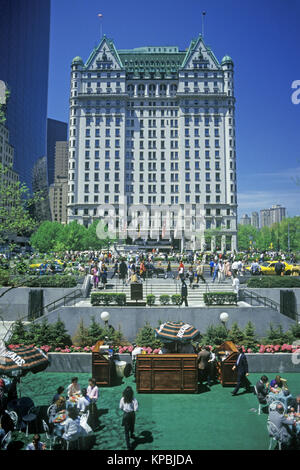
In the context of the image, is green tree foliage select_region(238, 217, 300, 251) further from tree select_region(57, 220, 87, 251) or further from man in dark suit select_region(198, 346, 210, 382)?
man in dark suit select_region(198, 346, 210, 382)

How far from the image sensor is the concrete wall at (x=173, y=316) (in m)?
19.6

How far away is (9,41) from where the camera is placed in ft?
276

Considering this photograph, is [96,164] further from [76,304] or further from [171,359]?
[171,359]

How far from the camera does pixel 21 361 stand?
9.84 metres

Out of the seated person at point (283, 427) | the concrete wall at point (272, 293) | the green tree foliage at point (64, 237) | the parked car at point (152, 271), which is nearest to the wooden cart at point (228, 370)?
the seated person at point (283, 427)

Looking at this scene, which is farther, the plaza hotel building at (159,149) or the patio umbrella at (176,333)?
the plaza hotel building at (159,149)

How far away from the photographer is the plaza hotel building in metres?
96.8

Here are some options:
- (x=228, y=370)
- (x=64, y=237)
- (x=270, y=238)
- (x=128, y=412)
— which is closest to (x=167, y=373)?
(x=228, y=370)

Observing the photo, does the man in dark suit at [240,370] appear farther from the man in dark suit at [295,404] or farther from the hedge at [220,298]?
the hedge at [220,298]

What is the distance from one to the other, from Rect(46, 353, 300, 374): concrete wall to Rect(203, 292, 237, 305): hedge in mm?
6615

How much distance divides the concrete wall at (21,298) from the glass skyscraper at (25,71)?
52.7 metres

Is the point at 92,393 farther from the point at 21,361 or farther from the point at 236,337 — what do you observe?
the point at 236,337

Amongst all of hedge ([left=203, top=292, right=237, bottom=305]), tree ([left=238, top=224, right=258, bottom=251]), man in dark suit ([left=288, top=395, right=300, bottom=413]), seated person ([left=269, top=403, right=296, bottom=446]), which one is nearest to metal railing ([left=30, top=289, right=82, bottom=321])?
hedge ([left=203, top=292, right=237, bottom=305])

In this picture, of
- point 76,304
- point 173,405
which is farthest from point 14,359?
point 76,304
